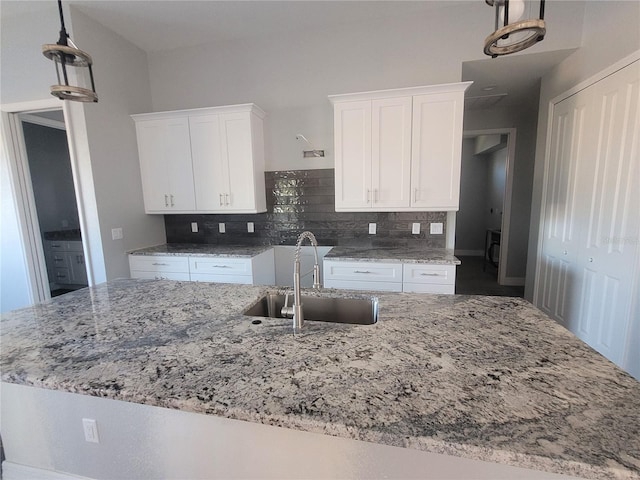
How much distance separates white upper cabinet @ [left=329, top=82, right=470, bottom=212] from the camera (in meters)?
2.51

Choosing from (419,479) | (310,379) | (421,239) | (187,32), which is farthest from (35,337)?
(187,32)

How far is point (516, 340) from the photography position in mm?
1044

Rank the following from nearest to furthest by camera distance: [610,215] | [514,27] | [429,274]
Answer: [514,27] → [610,215] → [429,274]

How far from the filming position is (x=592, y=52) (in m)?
2.38

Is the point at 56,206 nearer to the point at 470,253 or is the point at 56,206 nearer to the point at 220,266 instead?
the point at 220,266

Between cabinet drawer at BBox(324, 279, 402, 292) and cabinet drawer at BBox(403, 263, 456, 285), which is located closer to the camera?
cabinet drawer at BBox(403, 263, 456, 285)

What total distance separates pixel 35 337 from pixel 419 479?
5.11 ft

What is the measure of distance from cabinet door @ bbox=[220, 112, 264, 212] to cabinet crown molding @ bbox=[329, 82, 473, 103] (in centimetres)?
98

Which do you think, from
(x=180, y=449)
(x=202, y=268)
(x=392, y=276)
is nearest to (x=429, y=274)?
(x=392, y=276)

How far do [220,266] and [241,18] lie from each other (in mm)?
2455

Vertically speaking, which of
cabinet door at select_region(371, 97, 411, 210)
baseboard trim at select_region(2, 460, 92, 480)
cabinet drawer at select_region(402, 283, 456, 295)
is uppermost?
cabinet door at select_region(371, 97, 411, 210)

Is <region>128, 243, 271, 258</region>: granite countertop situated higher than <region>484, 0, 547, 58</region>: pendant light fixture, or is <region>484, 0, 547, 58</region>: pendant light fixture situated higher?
<region>484, 0, 547, 58</region>: pendant light fixture

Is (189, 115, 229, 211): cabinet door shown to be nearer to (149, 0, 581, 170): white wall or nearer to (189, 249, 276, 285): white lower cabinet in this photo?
(149, 0, 581, 170): white wall

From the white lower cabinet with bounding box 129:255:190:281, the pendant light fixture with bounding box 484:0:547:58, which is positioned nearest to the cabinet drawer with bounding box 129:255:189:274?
the white lower cabinet with bounding box 129:255:190:281
